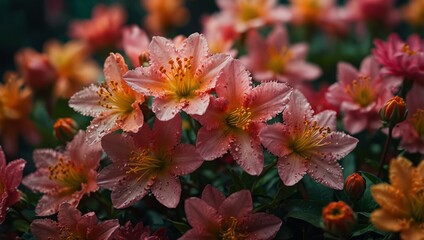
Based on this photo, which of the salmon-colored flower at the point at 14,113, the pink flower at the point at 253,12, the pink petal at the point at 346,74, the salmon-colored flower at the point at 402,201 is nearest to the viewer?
the salmon-colored flower at the point at 402,201

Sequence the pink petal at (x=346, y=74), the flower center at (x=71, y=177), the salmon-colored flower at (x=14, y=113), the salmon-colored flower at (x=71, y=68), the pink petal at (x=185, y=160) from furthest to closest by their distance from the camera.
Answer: the salmon-colored flower at (x=71, y=68) < the salmon-colored flower at (x=14, y=113) < the pink petal at (x=346, y=74) < the flower center at (x=71, y=177) < the pink petal at (x=185, y=160)

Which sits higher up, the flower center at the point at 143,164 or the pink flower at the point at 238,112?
the pink flower at the point at 238,112

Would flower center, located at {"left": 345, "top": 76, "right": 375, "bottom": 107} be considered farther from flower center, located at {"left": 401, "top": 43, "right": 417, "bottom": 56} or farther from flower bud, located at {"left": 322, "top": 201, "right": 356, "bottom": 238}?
flower bud, located at {"left": 322, "top": 201, "right": 356, "bottom": 238}

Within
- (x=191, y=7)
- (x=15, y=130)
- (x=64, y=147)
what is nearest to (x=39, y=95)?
(x=15, y=130)

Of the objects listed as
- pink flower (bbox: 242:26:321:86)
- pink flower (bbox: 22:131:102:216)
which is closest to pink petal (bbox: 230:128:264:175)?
pink flower (bbox: 22:131:102:216)

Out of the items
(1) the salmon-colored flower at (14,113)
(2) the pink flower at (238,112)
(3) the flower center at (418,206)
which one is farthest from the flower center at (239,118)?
(1) the salmon-colored flower at (14,113)

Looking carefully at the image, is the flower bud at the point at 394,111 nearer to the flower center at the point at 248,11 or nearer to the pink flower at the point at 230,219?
Result: the pink flower at the point at 230,219

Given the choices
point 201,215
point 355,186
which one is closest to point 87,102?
point 201,215
